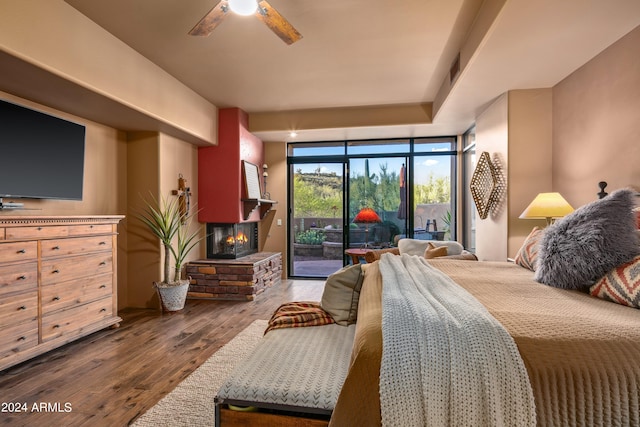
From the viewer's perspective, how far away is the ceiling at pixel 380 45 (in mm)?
2380

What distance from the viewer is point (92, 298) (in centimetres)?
318

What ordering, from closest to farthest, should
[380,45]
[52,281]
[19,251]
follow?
[19,251] < [52,281] < [380,45]

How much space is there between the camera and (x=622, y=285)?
5.00 ft

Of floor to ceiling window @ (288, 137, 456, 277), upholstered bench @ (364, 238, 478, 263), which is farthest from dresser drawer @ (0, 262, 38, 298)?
floor to ceiling window @ (288, 137, 456, 277)

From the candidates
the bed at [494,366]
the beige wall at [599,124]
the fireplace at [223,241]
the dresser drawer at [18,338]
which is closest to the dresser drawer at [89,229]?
the dresser drawer at [18,338]

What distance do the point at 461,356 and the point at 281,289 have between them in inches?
170

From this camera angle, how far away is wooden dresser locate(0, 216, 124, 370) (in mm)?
2461

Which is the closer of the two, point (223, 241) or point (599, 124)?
point (599, 124)

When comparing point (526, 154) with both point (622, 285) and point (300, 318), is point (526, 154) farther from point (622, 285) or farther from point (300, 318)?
point (300, 318)

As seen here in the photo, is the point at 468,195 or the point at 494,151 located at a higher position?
the point at 494,151

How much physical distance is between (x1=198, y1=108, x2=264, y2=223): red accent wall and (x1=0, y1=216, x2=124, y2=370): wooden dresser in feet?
5.26

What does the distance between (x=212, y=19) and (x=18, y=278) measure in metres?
2.39

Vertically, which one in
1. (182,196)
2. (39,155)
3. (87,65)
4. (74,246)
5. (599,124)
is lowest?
(74,246)

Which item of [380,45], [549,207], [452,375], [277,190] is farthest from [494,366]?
[277,190]
